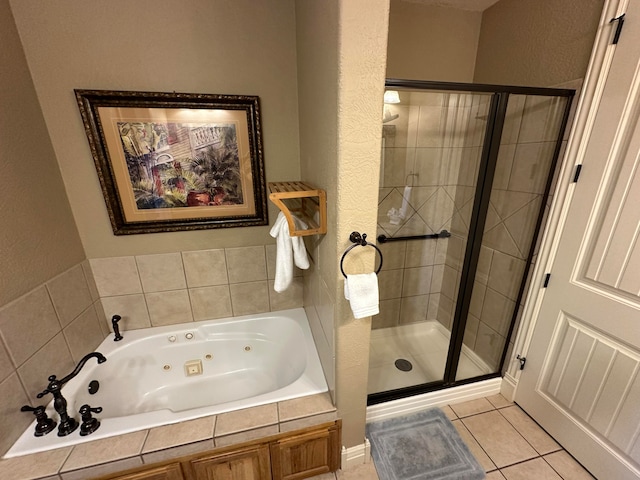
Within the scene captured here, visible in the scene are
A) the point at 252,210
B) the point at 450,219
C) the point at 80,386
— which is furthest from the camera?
the point at 450,219

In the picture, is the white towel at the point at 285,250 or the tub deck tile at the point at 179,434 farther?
the white towel at the point at 285,250

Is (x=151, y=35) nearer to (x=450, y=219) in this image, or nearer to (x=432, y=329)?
(x=450, y=219)

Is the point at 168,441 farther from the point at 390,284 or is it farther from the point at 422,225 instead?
the point at 422,225

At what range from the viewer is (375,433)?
5.12 feet

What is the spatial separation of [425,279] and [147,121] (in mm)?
2162

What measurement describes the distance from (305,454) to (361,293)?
2.93 feet

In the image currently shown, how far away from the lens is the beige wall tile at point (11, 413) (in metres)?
1.03

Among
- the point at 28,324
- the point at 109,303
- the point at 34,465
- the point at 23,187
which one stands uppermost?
the point at 23,187

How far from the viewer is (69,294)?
4.64 ft

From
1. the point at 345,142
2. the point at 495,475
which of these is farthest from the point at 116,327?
the point at 495,475

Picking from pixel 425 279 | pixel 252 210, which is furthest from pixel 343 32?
pixel 425 279

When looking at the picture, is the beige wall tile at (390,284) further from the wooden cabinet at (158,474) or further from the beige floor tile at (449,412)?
the wooden cabinet at (158,474)

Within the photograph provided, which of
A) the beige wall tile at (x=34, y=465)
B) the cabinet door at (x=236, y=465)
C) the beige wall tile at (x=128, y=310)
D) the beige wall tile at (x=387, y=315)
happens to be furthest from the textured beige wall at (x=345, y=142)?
the beige wall tile at (x=128, y=310)

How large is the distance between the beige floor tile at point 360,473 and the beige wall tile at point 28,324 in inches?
61.6
